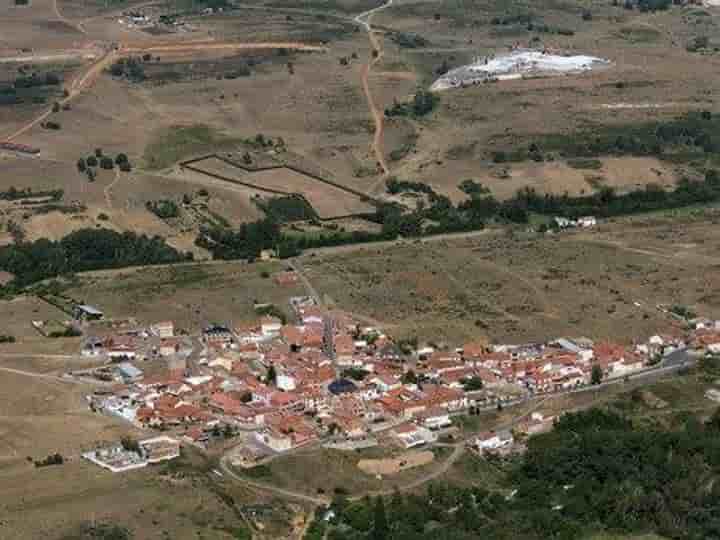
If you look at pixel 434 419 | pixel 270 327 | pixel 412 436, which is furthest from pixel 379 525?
pixel 270 327

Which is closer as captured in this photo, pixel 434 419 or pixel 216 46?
pixel 434 419

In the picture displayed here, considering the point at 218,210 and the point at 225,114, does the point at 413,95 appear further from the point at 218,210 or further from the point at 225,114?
the point at 218,210

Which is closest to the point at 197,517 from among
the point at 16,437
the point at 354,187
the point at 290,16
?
the point at 16,437

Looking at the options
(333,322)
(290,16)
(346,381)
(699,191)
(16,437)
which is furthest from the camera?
(290,16)

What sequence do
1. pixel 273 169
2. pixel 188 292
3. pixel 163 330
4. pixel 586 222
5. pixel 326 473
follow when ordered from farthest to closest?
pixel 273 169
pixel 586 222
pixel 188 292
pixel 163 330
pixel 326 473

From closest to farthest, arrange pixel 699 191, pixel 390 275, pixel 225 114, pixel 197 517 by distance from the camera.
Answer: pixel 197 517
pixel 390 275
pixel 699 191
pixel 225 114

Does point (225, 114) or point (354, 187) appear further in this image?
point (225, 114)

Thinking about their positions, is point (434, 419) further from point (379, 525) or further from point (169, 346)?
point (169, 346)
